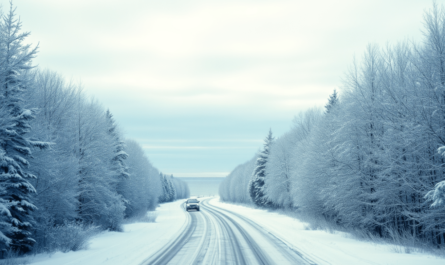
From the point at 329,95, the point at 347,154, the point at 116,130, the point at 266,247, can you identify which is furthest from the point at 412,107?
the point at 116,130

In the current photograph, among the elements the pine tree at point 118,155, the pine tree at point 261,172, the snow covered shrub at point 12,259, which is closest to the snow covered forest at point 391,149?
the snow covered shrub at point 12,259

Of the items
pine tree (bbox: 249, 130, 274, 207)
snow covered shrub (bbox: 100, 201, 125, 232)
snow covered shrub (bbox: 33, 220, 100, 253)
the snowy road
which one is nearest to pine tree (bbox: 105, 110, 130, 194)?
snow covered shrub (bbox: 100, 201, 125, 232)

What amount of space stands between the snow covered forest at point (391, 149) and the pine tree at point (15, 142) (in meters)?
13.5

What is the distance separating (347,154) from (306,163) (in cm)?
844

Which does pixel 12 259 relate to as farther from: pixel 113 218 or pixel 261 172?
pixel 261 172

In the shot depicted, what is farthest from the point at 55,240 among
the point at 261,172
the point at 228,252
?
the point at 261,172

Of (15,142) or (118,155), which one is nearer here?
(15,142)

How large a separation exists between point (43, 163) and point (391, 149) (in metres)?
15.2

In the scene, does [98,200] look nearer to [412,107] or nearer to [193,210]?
[412,107]

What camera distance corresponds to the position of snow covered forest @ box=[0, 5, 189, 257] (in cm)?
1217

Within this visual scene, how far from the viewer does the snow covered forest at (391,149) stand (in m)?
13.5

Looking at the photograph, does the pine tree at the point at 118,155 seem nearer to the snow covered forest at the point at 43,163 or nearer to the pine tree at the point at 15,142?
the snow covered forest at the point at 43,163

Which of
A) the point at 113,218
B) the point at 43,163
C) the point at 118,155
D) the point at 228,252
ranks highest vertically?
the point at 118,155

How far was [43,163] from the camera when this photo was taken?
1400 centimetres
